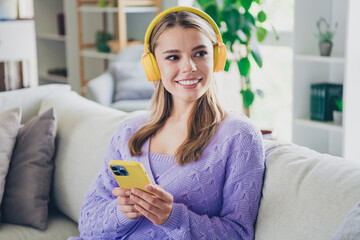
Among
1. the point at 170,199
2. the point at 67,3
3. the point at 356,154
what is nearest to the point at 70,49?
the point at 67,3

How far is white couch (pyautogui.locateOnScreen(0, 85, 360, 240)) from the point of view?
1170mm

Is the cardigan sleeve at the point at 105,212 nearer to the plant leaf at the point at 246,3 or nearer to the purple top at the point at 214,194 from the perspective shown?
the purple top at the point at 214,194

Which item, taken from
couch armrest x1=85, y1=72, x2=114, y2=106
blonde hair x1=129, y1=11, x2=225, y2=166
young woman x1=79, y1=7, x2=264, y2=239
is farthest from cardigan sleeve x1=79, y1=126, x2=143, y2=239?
couch armrest x1=85, y1=72, x2=114, y2=106

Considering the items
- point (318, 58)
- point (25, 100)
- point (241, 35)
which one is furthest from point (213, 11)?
point (25, 100)

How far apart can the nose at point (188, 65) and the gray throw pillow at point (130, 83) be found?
2.43m

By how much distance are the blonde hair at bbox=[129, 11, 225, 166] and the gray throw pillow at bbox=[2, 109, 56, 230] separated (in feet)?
1.72

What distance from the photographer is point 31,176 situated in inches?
73.9

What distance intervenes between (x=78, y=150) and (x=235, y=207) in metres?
0.79

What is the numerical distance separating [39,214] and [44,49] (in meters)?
3.99

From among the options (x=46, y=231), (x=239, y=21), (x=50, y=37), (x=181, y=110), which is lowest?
(x=46, y=231)

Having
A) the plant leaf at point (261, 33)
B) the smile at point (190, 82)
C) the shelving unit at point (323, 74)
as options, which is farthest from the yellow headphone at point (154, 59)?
the plant leaf at point (261, 33)

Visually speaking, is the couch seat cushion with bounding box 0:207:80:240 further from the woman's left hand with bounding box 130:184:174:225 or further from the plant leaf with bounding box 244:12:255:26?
the plant leaf with bounding box 244:12:255:26

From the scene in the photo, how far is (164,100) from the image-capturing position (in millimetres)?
1555

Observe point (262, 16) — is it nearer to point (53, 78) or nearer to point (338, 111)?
point (338, 111)
